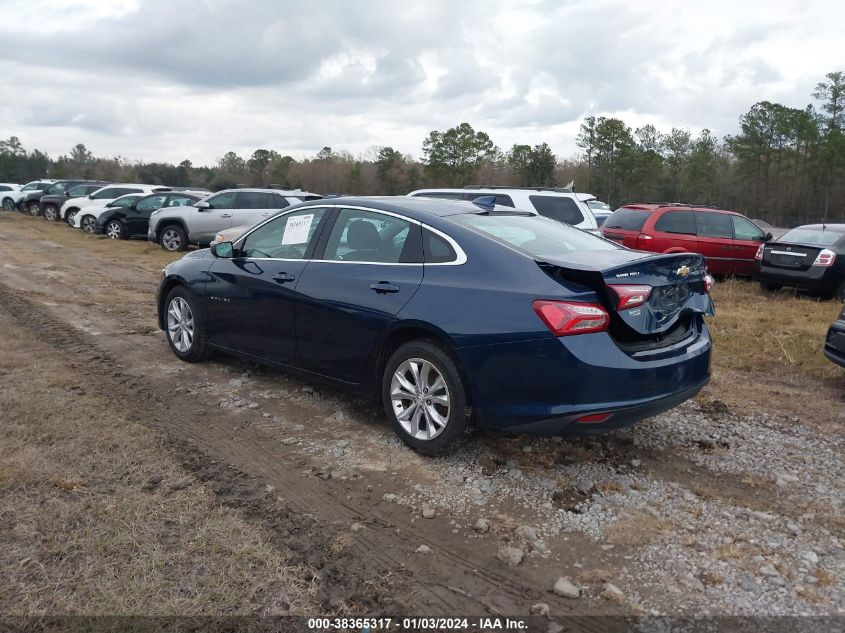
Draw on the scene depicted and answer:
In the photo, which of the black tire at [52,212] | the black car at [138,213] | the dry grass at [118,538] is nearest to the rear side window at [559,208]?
the dry grass at [118,538]

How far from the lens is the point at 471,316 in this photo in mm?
3930

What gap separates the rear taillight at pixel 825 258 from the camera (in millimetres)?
10633

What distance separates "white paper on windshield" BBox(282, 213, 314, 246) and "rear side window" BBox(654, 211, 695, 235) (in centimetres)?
895

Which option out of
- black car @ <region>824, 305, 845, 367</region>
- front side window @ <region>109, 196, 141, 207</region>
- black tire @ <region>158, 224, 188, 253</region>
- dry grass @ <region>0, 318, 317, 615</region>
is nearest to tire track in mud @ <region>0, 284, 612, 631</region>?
dry grass @ <region>0, 318, 317, 615</region>

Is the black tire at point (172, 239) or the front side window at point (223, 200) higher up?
the front side window at point (223, 200)

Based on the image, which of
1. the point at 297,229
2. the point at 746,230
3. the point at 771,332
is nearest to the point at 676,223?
the point at 746,230

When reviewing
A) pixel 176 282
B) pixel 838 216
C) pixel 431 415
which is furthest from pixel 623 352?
pixel 838 216

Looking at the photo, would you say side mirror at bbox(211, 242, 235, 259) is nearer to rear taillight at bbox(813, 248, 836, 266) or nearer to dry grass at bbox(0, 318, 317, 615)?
dry grass at bbox(0, 318, 317, 615)

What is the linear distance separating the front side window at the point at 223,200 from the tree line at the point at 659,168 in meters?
39.8

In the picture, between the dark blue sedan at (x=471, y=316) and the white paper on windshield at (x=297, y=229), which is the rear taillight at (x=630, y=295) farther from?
the white paper on windshield at (x=297, y=229)

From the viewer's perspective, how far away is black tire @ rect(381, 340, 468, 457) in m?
4.01

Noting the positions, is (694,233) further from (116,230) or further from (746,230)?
(116,230)

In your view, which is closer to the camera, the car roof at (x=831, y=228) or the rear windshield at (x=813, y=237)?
the rear windshield at (x=813, y=237)

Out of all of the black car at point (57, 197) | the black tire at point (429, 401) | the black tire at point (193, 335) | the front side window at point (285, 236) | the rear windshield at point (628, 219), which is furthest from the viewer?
the black car at point (57, 197)
